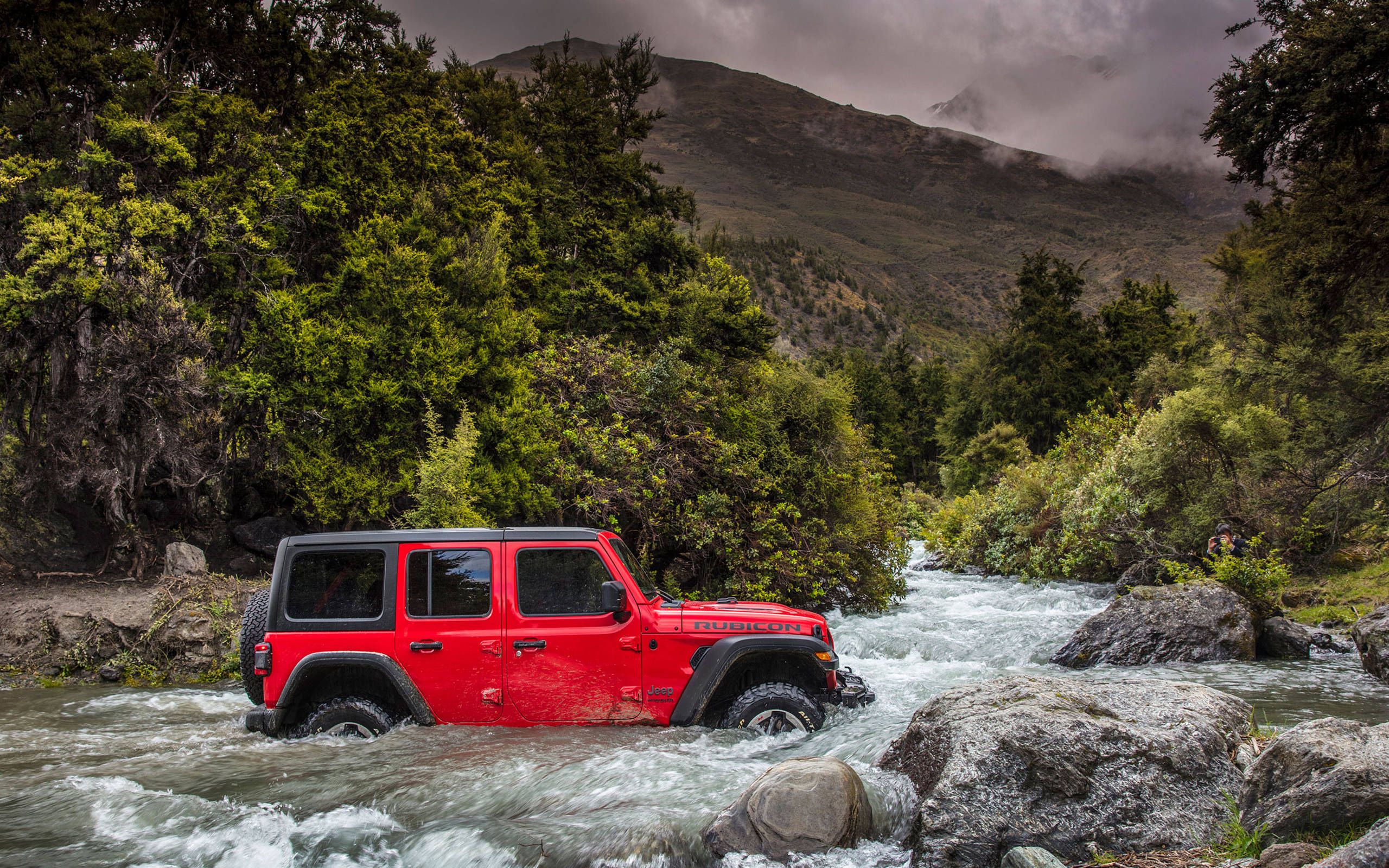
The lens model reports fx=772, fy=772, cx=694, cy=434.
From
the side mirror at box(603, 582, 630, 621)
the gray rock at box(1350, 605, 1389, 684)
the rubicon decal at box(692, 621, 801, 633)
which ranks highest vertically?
the side mirror at box(603, 582, 630, 621)

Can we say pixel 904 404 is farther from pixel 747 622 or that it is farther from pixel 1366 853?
pixel 1366 853

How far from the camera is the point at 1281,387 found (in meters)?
17.2

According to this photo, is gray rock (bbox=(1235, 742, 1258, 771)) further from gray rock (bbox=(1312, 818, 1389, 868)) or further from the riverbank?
the riverbank

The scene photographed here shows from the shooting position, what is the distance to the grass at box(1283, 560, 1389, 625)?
14.5 metres

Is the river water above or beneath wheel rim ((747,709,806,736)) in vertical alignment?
beneath

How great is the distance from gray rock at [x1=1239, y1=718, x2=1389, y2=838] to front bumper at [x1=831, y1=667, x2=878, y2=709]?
2.93m

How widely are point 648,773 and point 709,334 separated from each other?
13.3m

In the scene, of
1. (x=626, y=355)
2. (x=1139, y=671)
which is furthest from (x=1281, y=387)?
(x=626, y=355)

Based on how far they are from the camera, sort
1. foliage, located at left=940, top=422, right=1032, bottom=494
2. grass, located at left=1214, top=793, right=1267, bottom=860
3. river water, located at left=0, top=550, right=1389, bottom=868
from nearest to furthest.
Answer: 1. grass, located at left=1214, top=793, right=1267, bottom=860
2. river water, located at left=0, top=550, right=1389, bottom=868
3. foliage, located at left=940, top=422, right=1032, bottom=494

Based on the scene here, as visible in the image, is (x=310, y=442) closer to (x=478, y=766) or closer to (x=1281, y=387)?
(x=478, y=766)

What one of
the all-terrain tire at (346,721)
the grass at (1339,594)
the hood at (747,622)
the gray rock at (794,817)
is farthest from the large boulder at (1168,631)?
the all-terrain tire at (346,721)

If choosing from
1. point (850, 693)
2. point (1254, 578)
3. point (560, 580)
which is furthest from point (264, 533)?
point (1254, 578)

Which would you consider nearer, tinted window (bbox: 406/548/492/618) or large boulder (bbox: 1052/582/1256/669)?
tinted window (bbox: 406/548/492/618)

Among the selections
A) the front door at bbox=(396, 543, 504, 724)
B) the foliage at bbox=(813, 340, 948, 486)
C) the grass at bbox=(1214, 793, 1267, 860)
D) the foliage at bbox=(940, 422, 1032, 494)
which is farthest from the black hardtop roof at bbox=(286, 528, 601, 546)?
the foliage at bbox=(813, 340, 948, 486)
